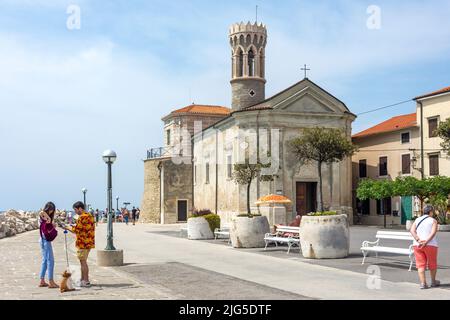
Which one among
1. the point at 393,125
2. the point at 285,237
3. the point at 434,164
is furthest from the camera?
the point at 393,125

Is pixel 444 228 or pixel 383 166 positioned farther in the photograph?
pixel 383 166

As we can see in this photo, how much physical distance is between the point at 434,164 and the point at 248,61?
16.3 metres

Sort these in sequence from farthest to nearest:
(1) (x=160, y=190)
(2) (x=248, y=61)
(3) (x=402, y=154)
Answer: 1. (1) (x=160, y=190)
2. (2) (x=248, y=61)
3. (3) (x=402, y=154)

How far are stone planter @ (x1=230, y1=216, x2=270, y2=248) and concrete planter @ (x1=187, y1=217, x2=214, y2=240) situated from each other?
570 cm

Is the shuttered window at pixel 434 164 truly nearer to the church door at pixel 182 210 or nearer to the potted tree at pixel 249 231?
the potted tree at pixel 249 231

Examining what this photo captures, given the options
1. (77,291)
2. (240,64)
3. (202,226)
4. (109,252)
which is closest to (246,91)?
(240,64)

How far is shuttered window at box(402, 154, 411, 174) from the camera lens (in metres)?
40.0

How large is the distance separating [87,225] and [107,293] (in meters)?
1.82

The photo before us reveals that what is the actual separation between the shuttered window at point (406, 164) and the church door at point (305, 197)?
21.8 feet

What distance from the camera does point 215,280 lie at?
11789mm

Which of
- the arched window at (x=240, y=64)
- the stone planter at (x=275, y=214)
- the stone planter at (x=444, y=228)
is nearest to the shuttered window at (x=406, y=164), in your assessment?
the stone planter at (x=444, y=228)

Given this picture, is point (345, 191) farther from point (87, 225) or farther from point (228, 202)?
point (87, 225)

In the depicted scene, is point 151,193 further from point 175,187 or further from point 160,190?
point 175,187
